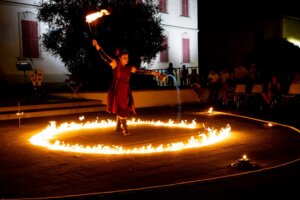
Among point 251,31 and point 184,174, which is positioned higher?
point 251,31

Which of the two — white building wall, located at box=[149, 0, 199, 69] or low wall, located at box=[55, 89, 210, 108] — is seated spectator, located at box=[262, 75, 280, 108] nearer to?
low wall, located at box=[55, 89, 210, 108]

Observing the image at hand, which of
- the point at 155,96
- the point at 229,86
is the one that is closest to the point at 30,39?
the point at 155,96

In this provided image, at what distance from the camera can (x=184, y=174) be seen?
6.34 meters

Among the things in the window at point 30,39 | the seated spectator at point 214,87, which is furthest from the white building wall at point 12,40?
the seated spectator at point 214,87

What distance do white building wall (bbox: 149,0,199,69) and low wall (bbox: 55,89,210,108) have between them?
852 cm

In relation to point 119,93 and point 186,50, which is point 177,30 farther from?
point 119,93

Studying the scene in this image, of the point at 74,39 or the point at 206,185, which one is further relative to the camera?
the point at 74,39

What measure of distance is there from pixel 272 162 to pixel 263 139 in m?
2.44

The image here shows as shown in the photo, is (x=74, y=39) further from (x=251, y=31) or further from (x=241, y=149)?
(x=251, y=31)

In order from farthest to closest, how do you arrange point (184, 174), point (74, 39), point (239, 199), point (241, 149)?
point (74, 39) < point (241, 149) < point (184, 174) < point (239, 199)

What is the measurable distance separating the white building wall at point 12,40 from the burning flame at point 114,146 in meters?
10.4

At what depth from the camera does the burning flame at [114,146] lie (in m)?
8.22

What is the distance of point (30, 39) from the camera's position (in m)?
22.8

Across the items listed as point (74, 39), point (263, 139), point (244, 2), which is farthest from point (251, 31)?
point (263, 139)
